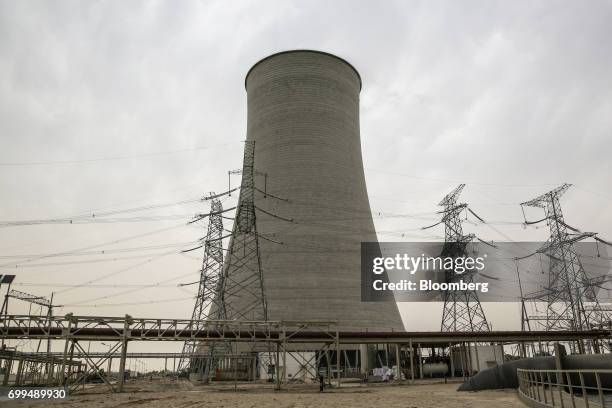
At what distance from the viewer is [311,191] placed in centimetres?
2905

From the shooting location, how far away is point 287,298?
27.5m

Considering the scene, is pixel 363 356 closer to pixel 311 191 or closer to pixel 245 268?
pixel 245 268

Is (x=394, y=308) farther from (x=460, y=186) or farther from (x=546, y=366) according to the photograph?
(x=546, y=366)

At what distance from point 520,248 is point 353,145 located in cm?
3992

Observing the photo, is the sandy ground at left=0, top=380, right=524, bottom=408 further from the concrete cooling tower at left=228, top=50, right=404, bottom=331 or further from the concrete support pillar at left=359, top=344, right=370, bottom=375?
the concrete support pillar at left=359, top=344, right=370, bottom=375

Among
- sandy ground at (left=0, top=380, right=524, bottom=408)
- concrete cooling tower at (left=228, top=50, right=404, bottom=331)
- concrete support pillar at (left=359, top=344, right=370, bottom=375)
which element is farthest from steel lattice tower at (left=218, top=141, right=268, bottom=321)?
concrete support pillar at (left=359, top=344, right=370, bottom=375)

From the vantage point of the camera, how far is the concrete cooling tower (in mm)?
27656

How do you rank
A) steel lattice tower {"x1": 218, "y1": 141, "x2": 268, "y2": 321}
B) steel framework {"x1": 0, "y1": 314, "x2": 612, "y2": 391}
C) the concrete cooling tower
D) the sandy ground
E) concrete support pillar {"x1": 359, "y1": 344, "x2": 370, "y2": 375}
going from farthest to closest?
concrete support pillar {"x1": 359, "y1": 344, "x2": 370, "y2": 375}
the concrete cooling tower
steel lattice tower {"x1": 218, "y1": 141, "x2": 268, "y2": 321}
steel framework {"x1": 0, "y1": 314, "x2": 612, "y2": 391}
the sandy ground

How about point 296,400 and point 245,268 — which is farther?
point 245,268

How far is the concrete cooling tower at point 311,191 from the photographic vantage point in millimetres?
27656

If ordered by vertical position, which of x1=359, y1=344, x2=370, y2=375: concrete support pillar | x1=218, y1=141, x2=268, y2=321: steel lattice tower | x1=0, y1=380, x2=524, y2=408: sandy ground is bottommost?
x1=0, y1=380, x2=524, y2=408: sandy ground

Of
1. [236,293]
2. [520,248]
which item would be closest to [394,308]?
[236,293]

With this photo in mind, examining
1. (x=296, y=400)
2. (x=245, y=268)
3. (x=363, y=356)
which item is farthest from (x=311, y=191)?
(x=296, y=400)

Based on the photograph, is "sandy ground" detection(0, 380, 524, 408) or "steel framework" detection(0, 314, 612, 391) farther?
"steel framework" detection(0, 314, 612, 391)
